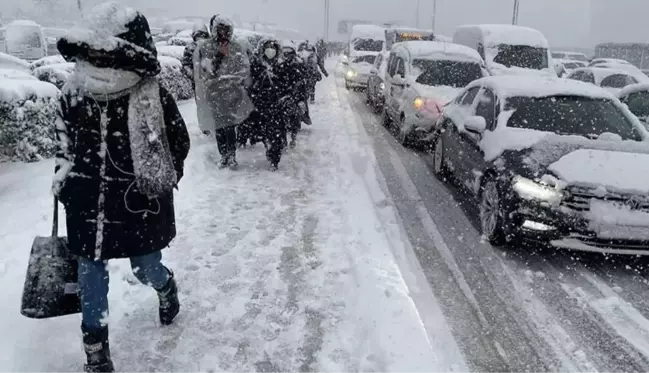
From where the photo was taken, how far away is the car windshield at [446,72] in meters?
10.8

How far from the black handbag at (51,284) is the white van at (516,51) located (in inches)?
528

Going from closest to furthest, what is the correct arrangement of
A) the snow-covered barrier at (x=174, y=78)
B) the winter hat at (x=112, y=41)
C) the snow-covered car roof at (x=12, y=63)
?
1. the winter hat at (x=112, y=41)
2. the snow-covered car roof at (x=12, y=63)
3. the snow-covered barrier at (x=174, y=78)

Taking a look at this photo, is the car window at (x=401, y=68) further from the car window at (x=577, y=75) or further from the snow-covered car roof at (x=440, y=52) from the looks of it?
the car window at (x=577, y=75)

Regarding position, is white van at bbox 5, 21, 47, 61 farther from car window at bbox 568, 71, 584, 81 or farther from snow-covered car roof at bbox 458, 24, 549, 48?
car window at bbox 568, 71, 584, 81

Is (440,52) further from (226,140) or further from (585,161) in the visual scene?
(585,161)

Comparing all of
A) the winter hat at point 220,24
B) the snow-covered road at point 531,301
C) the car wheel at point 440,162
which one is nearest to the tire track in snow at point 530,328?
the snow-covered road at point 531,301

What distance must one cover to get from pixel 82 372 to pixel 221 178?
14.7 feet

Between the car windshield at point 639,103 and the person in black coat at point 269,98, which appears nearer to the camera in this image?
the person in black coat at point 269,98

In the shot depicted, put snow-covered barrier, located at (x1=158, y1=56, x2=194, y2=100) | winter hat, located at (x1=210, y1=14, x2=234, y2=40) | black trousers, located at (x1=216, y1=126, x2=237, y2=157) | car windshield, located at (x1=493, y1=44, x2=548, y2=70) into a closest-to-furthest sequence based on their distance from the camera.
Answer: winter hat, located at (x1=210, y1=14, x2=234, y2=40) → black trousers, located at (x1=216, y1=126, x2=237, y2=157) → snow-covered barrier, located at (x1=158, y1=56, x2=194, y2=100) → car windshield, located at (x1=493, y1=44, x2=548, y2=70)

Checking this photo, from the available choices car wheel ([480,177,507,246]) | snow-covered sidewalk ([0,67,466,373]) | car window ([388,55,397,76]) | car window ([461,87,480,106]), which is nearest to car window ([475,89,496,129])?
car window ([461,87,480,106])

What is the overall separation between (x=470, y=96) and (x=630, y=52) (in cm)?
3831

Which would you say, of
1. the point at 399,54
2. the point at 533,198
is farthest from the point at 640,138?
the point at 399,54

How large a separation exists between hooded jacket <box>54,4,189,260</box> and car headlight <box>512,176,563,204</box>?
11.1 feet

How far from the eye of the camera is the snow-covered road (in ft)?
11.6
